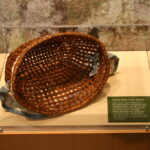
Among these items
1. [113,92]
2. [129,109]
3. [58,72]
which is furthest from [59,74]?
[129,109]

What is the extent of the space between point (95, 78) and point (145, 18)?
370mm

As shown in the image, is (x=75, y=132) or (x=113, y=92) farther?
(x=113, y=92)

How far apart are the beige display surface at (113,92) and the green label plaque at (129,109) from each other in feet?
0.16

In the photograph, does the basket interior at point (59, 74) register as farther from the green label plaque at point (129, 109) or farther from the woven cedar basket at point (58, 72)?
the green label plaque at point (129, 109)

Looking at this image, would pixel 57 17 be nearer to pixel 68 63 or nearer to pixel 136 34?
pixel 68 63

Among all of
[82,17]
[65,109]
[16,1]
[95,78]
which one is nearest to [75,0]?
[82,17]

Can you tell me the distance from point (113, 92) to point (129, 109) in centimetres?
16

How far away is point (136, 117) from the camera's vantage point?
4.66 feet

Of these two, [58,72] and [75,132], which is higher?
[58,72]

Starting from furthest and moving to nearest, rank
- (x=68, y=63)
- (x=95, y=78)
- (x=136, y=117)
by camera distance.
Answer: (x=68, y=63), (x=95, y=78), (x=136, y=117)

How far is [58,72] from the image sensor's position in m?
1.64

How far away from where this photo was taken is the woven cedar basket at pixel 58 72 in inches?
57.6

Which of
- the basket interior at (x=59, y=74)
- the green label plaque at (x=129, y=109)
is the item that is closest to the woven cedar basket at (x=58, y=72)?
the basket interior at (x=59, y=74)

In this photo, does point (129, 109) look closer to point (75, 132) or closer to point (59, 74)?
point (75, 132)
